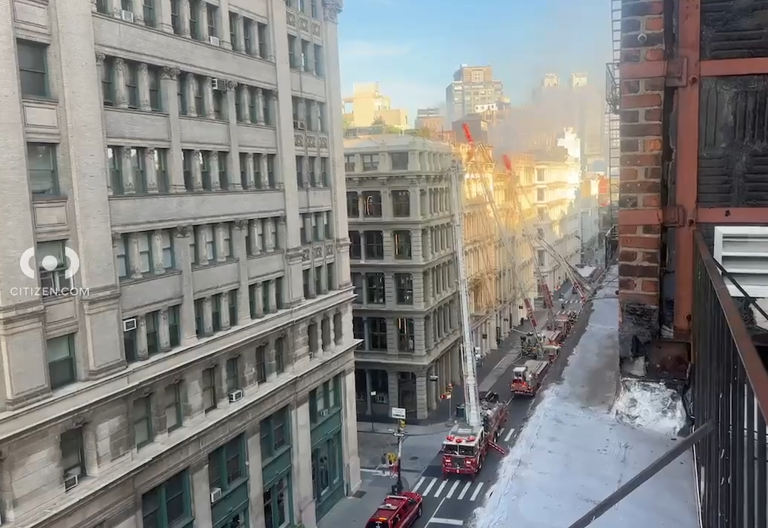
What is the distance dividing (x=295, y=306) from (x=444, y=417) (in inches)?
587

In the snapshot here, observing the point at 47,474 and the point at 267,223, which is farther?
the point at 267,223

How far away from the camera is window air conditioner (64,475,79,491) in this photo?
15875 mm

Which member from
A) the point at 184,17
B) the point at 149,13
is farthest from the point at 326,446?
the point at 149,13

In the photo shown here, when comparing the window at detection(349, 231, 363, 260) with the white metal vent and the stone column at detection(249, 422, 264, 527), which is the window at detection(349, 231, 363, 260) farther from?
the white metal vent

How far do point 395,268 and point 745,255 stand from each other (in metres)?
32.0

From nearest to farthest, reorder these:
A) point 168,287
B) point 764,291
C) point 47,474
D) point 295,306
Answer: point 764,291 → point 47,474 → point 168,287 → point 295,306

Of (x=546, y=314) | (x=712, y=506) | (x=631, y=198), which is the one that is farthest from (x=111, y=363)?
(x=546, y=314)

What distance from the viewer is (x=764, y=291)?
16.7 feet

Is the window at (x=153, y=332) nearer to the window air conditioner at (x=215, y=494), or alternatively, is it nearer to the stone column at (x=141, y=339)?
the stone column at (x=141, y=339)

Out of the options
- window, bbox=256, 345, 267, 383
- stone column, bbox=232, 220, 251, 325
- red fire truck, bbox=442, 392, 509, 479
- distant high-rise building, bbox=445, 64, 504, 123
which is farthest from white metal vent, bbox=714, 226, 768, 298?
distant high-rise building, bbox=445, 64, 504, 123

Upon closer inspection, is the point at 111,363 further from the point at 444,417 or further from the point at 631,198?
the point at 444,417

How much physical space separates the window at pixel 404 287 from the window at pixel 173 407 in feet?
61.8

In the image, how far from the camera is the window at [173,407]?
19406 millimetres

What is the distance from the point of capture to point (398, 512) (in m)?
23.9
